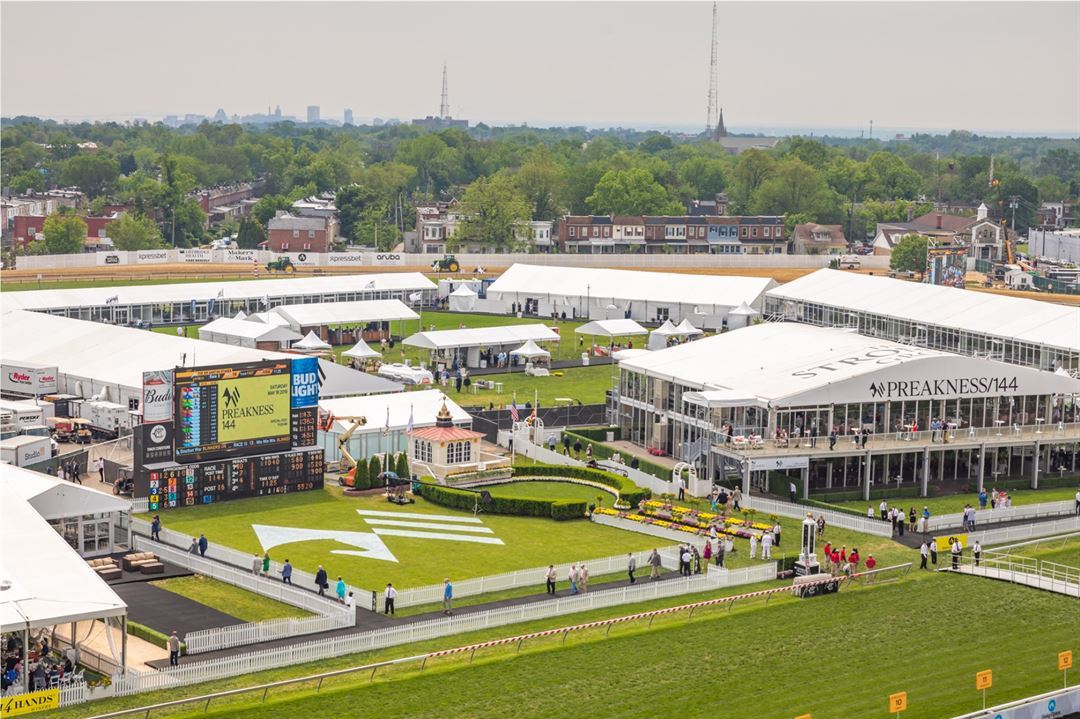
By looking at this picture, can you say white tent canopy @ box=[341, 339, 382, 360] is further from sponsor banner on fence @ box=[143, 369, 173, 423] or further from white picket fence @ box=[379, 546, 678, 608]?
white picket fence @ box=[379, 546, 678, 608]

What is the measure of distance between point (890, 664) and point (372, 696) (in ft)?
44.2

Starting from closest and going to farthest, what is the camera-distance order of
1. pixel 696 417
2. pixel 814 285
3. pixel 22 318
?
pixel 696 417 < pixel 22 318 < pixel 814 285

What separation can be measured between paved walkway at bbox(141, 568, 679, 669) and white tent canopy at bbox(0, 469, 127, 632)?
2.23m

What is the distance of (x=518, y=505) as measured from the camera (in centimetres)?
5625

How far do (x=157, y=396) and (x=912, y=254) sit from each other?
9528 cm

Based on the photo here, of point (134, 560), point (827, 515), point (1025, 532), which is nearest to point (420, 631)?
point (134, 560)

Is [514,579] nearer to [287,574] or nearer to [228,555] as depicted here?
[287,574]

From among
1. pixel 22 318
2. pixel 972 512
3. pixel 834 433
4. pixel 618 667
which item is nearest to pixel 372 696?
pixel 618 667

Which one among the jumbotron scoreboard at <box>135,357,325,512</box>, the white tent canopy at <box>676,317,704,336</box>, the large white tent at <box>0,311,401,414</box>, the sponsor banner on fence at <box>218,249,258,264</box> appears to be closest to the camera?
the jumbotron scoreboard at <box>135,357,325,512</box>

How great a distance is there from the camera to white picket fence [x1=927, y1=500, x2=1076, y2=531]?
5491 cm

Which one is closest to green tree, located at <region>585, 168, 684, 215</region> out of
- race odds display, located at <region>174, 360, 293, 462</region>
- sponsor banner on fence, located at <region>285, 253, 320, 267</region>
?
sponsor banner on fence, located at <region>285, 253, 320, 267</region>

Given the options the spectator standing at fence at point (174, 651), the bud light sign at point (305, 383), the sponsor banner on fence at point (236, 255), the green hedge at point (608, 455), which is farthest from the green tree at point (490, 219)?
the spectator standing at fence at point (174, 651)

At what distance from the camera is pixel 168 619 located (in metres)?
42.6

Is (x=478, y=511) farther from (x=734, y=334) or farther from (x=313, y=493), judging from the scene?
(x=734, y=334)
